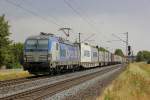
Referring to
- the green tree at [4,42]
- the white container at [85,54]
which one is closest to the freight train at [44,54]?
the white container at [85,54]

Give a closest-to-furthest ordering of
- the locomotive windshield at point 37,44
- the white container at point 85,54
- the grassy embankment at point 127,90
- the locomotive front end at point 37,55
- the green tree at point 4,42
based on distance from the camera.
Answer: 1. the grassy embankment at point 127,90
2. the locomotive front end at point 37,55
3. the locomotive windshield at point 37,44
4. the white container at point 85,54
5. the green tree at point 4,42

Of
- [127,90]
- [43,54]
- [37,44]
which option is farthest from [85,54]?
[127,90]

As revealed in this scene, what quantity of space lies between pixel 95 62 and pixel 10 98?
49.7 metres

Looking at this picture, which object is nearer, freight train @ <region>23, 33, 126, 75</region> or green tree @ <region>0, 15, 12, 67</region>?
freight train @ <region>23, 33, 126, 75</region>

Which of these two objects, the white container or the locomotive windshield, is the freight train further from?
the white container

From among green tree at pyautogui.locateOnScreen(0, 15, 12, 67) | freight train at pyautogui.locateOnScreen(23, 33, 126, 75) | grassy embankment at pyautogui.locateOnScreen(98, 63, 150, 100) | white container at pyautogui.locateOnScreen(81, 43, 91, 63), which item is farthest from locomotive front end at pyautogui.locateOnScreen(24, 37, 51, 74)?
green tree at pyautogui.locateOnScreen(0, 15, 12, 67)

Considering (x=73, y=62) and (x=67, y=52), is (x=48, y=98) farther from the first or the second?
(x=73, y=62)

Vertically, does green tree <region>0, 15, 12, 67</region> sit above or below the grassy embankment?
above

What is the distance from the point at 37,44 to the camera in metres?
32.9

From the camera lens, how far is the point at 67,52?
38969mm

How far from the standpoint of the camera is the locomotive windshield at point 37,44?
32562 mm

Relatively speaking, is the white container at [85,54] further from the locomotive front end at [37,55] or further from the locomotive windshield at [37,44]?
the locomotive front end at [37,55]

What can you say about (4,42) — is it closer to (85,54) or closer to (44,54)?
(85,54)

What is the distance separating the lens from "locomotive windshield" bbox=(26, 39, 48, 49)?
32.6 meters
